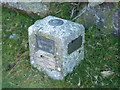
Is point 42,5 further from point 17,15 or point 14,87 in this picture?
point 14,87

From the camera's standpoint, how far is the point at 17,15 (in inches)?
319

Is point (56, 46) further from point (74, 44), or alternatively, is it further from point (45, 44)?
point (74, 44)

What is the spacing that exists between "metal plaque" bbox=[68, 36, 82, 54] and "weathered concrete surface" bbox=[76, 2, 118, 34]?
1.37 meters

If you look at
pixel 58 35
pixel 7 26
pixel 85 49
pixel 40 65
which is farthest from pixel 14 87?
pixel 7 26

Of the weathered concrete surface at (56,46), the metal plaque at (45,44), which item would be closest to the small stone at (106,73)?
the weathered concrete surface at (56,46)

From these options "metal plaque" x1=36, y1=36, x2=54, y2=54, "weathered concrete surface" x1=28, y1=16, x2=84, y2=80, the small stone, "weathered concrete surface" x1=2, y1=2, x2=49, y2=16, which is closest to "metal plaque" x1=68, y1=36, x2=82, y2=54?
"weathered concrete surface" x1=28, y1=16, x2=84, y2=80

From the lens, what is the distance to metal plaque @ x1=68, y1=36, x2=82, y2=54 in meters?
5.82

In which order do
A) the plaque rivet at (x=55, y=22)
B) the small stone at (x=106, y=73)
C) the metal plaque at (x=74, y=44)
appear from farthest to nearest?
the small stone at (x=106, y=73) < the plaque rivet at (x=55, y=22) < the metal plaque at (x=74, y=44)

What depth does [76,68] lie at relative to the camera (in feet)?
20.5

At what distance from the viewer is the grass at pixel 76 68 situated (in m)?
6.02

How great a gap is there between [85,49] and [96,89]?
3.59 feet

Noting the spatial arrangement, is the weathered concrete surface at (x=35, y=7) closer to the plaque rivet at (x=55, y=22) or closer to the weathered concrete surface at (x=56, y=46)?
the weathered concrete surface at (x=56, y=46)

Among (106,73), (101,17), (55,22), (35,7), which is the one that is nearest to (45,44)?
(55,22)

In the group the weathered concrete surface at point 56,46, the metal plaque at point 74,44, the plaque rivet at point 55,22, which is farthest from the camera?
the plaque rivet at point 55,22
